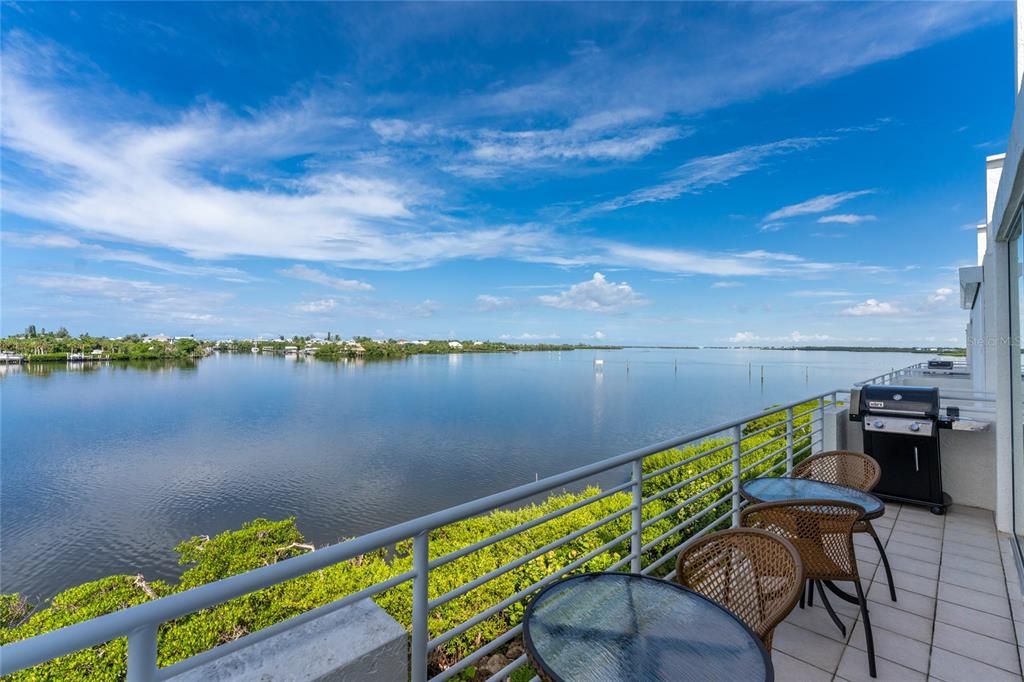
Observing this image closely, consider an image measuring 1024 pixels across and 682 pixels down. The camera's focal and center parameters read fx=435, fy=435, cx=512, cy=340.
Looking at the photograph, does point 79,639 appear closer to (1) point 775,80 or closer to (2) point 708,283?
(1) point 775,80

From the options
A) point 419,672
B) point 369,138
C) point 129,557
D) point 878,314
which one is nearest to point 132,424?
point 129,557

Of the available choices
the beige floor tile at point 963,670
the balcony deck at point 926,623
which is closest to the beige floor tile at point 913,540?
the balcony deck at point 926,623

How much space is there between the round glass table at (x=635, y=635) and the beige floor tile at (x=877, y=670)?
3.74 feet

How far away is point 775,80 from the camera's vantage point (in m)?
12.8

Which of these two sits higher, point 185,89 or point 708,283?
point 185,89

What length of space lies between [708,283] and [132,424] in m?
43.0

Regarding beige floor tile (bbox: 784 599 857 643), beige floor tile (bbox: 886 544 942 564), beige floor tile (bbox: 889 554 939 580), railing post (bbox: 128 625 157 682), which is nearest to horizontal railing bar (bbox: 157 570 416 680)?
railing post (bbox: 128 625 157 682)

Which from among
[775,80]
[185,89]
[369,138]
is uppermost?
[185,89]

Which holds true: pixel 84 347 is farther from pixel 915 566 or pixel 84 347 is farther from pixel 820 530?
pixel 915 566

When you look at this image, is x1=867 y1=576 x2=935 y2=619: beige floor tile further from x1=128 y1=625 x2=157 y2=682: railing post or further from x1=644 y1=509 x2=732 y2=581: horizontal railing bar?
x1=128 y1=625 x2=157 y2=682: railing post

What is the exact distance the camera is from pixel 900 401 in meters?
3.59

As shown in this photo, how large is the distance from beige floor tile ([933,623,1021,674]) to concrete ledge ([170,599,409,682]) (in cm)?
252

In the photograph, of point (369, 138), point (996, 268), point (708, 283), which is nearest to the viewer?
point (996, 268)

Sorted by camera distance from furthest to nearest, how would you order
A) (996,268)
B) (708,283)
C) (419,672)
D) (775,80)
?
(708,283) < (775,80) < (996,268) < (419,672)
